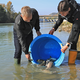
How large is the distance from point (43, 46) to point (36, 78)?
1.44 meters

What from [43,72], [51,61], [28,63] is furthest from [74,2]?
[28,63]

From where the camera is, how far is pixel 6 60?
147 inches

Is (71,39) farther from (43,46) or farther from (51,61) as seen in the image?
(43,46)

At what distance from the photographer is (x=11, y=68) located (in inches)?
123

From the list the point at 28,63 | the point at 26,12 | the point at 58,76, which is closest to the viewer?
the point at 26,12

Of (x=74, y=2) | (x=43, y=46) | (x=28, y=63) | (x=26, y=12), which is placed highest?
(x=74, y=2)

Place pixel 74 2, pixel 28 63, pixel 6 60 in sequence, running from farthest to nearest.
→ pixel 6 60 < pixel 28 63 < pixel 74 2

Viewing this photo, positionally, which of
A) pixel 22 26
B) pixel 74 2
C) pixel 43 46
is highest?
pixel 74 2

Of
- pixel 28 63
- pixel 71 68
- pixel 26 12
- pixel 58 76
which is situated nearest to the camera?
pixel 26 12

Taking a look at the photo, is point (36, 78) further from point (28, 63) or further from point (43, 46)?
point (43, 46)

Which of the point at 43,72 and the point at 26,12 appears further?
the point at 43,72

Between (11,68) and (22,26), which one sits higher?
(22,26)

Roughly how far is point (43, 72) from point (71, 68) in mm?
771

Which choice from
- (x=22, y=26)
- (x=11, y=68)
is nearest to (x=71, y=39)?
(x=22, y=26)
